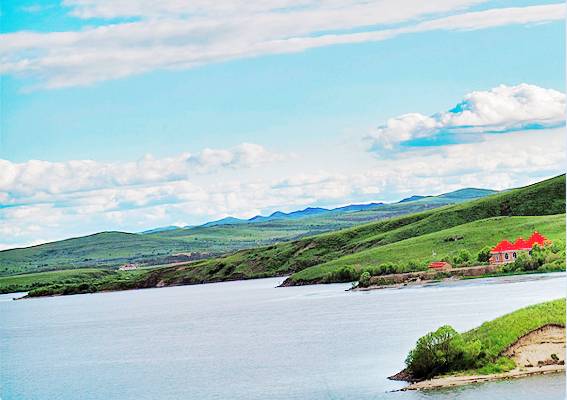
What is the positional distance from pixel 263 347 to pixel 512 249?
65.2 meters

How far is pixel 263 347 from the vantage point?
6975 cm

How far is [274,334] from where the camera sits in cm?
7788

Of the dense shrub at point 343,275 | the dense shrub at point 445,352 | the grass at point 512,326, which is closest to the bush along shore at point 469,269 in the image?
the dense shrub at point 343,275

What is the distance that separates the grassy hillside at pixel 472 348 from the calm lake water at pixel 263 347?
6.01 ft

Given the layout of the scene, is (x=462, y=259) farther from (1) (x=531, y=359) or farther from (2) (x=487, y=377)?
(2) (x=487, y=377)

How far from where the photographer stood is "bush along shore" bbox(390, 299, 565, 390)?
42969 millimetres

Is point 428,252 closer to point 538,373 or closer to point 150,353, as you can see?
point 150,353

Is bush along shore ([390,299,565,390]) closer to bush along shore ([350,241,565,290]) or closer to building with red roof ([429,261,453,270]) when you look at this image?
bush along shore ([350,241,565,290])

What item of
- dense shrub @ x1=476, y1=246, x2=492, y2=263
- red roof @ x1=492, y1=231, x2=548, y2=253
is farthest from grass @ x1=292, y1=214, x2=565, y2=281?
dense shrub @ x1=476, y1=246, x2=492, y2=263

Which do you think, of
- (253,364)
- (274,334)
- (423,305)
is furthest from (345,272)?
(253,364)

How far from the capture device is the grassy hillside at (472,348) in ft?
144

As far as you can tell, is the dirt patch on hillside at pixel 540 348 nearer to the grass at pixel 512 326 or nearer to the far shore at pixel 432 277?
the grass at pixel 512 326

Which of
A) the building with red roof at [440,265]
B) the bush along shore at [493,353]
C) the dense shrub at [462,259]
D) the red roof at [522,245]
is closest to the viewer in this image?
the bush along shore at [493,353]

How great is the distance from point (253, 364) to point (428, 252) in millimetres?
97301
